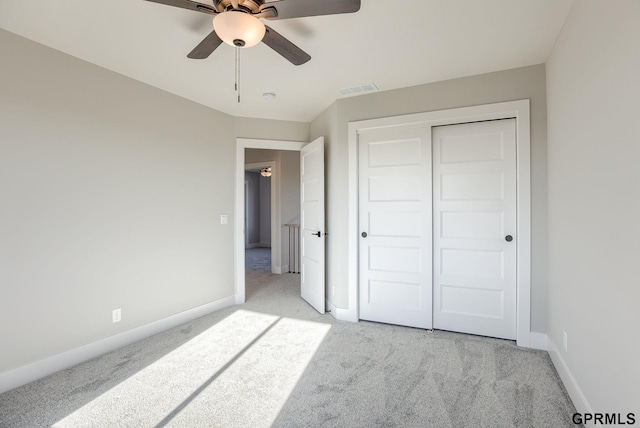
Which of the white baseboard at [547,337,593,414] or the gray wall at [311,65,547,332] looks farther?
the gray wall at [311,65,547,332]

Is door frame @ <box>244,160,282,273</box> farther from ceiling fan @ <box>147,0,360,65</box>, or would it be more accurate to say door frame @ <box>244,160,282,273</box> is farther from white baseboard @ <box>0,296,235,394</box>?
ceiling fan @ <box>147,0,360,65</box>

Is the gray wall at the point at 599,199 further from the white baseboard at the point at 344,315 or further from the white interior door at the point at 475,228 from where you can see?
the white baseboard at the point at 344,315

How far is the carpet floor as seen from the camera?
67.2 inches

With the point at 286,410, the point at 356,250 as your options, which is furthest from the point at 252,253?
the point at 286,410

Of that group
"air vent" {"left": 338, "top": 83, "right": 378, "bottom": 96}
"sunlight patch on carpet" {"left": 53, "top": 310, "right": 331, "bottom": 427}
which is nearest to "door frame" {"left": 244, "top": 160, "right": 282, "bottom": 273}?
"sunlight patch on carpet" {"left": 53, "top": 310, "right": 331, "bottom": 427}

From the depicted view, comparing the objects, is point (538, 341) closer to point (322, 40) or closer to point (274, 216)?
point (322, 40)

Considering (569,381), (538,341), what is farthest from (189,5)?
(538,341)

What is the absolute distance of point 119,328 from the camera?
2619 millimetres

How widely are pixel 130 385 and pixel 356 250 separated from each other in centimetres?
219

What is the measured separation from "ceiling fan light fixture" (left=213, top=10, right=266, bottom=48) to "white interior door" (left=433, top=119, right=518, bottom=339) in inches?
80.1

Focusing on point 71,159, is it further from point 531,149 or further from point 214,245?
point 531,149

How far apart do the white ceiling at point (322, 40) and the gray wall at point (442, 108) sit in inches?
4.4

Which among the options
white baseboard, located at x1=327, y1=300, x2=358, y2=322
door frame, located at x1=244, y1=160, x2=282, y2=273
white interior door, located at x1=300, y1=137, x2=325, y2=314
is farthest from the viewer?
door frame, located at x1=244, y1=160, x2=282, y2=273

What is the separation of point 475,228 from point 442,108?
1.17 metres
